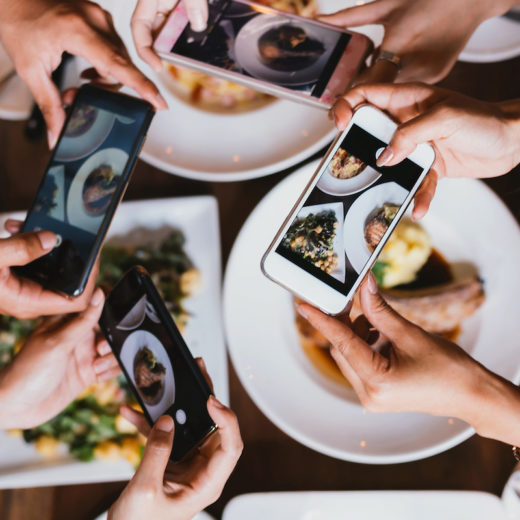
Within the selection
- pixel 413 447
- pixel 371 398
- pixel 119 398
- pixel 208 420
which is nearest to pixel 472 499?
pixel 413 447

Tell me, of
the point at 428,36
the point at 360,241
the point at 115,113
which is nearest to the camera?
the point at 360,241

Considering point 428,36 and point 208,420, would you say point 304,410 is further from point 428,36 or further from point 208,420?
point 428,36

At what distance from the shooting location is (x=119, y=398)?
91cm

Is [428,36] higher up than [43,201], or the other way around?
[428,36]

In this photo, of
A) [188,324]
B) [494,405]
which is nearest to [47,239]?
[188,324]

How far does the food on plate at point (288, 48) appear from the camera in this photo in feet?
2.61

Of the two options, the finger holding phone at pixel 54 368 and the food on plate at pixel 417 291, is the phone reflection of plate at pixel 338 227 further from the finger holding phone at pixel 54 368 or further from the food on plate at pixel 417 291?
the finger holding phone at pixel 54 368

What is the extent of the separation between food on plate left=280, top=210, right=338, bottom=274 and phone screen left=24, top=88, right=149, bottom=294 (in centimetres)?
31

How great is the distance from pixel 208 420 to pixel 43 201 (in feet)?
1.50

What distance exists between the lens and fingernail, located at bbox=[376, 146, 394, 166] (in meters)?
0.66

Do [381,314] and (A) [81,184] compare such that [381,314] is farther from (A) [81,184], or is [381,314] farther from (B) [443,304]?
(A) [81,184]

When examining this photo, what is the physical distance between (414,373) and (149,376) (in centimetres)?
41

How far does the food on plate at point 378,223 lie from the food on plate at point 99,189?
42 centimetres

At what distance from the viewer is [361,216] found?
2.17ft
